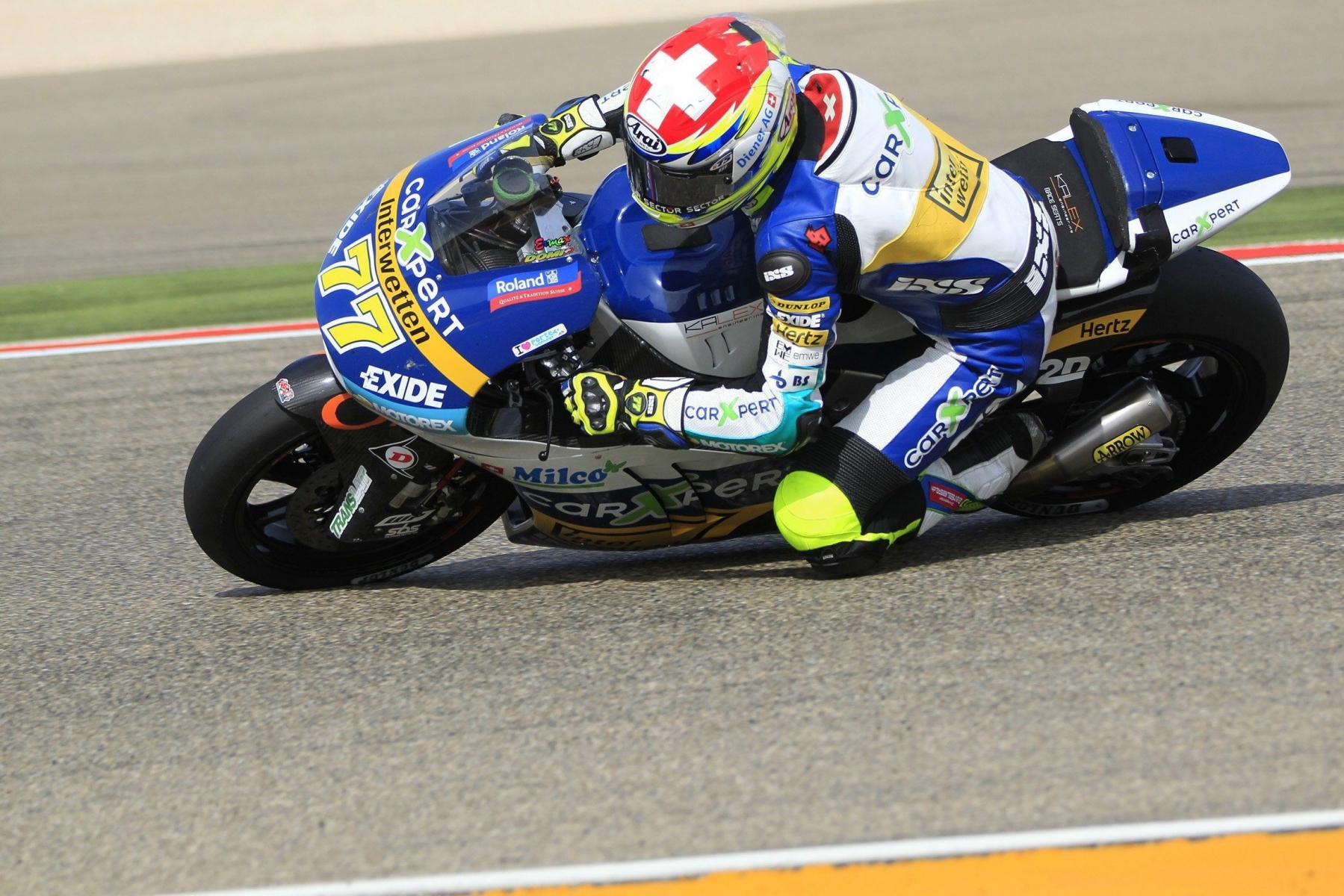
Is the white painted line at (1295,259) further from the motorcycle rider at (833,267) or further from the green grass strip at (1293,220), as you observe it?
the motorcycle rider at (833,267)

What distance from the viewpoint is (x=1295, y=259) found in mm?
7184

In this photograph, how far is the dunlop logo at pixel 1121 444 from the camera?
4055 mm

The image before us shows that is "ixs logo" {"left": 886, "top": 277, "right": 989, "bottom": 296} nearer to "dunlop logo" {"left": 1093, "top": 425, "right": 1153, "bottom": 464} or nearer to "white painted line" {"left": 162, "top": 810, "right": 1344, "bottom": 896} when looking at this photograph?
"dunlop logo" {"left": 1093, "top": 425, "right": 1153, "bottom": 464}

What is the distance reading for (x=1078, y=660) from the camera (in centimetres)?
347

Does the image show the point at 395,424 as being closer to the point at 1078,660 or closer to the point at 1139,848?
the point at 1078,660

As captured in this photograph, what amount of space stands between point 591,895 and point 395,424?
1.57 metres

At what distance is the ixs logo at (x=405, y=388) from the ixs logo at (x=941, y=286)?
119 centimetres

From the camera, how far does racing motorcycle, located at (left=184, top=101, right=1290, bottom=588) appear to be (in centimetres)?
365

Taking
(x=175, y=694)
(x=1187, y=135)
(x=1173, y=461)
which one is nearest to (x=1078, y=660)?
(x=1173, y=461)

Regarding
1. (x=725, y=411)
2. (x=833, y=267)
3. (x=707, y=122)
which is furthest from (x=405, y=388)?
(x=833, y=267)

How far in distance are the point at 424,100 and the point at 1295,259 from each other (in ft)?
32.0

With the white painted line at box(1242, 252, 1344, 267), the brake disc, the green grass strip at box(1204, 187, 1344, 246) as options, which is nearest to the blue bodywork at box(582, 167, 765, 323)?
the brake disc

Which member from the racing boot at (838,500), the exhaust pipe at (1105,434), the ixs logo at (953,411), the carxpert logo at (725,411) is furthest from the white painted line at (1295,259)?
the carxpert logo at (725,411)

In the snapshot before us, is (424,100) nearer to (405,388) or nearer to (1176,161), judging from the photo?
(405,388)
